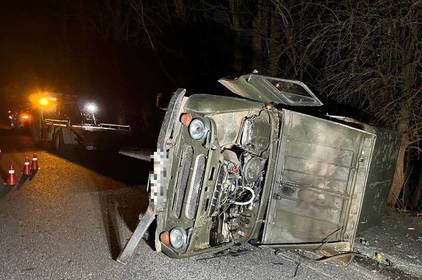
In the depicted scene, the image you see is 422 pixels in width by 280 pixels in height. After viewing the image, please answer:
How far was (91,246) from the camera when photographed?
5621 mm

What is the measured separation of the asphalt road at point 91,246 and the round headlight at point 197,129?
60.7 inches

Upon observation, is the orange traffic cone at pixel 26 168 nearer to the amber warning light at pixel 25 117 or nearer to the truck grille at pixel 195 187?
the truck grille at pixel 195 187

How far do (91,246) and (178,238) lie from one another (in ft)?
5.02

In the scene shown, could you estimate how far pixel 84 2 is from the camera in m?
24.1

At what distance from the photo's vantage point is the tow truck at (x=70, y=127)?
46.6 ft

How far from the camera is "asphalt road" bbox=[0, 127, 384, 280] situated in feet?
16.0

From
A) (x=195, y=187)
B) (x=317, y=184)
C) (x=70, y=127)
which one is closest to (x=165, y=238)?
(x=195, y=187)

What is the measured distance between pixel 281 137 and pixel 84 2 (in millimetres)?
21827

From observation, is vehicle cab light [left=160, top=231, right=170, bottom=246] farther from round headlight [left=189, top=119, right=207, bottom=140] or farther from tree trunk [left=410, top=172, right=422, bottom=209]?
tree trunk [left=410, top=172, right=422, bottom=209]

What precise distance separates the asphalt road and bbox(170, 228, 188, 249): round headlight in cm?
38

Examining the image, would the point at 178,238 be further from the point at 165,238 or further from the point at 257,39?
the point at 257,39

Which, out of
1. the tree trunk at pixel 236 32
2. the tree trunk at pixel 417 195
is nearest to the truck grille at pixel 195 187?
the tree trunk at pixel 417 195

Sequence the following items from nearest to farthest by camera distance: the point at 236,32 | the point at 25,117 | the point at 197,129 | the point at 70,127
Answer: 1. the point at 197,129
2. the point at 236,32
3. the point at 70,127
4. the point at 25,117

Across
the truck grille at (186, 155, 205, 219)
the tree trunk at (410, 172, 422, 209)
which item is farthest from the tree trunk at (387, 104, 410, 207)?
the truck grille at (186, 155, 205, 219)
